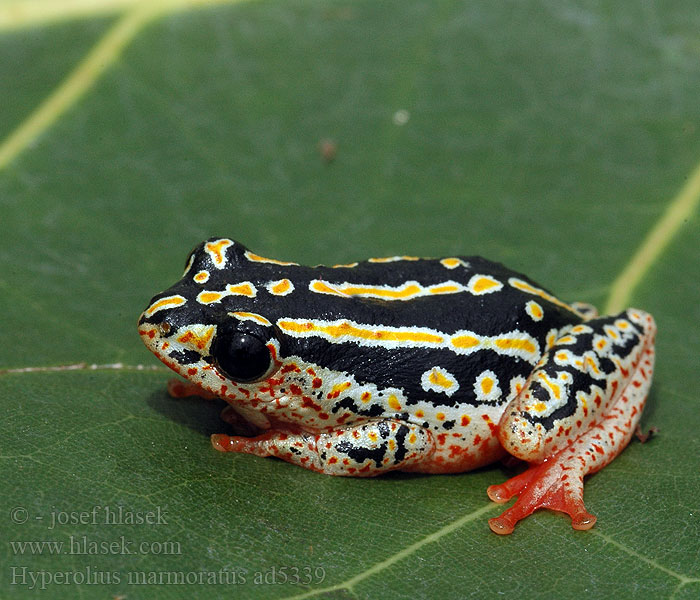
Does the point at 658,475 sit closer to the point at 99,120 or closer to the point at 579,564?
the point at 579,564

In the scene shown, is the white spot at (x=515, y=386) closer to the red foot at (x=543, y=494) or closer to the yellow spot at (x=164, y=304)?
the red foot at (x=543, y=494)

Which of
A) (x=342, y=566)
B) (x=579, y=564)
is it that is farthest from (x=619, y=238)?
(x=342, y=566)

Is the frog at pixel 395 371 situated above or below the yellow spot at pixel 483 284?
below

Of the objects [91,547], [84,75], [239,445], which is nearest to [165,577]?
[91,547]

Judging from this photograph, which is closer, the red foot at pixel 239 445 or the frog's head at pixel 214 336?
the frog's head at pixel 214 336

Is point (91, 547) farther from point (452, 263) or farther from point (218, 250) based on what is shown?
point (452, 263)

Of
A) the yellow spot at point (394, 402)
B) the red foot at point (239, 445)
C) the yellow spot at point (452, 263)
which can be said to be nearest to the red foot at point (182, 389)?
the red foot at point (239, 445)
